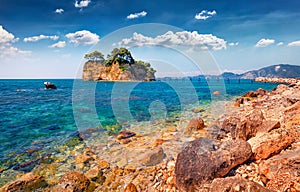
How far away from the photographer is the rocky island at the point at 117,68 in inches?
2827

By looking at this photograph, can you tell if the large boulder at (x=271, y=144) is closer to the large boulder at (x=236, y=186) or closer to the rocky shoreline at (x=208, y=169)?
the rocky shoreline at (x=208, y=169)

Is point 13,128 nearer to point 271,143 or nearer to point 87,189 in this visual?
point 87,189

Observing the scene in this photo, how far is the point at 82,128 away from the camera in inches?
397

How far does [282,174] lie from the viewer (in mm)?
3004

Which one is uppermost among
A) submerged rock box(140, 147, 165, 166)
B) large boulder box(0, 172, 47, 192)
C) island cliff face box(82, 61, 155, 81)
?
island cliff face box(82, 61, 155, 81)

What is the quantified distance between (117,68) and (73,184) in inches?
2820

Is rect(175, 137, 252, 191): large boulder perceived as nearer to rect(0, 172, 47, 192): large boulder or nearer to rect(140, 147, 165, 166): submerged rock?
rect(140, 147, 165, 166): submerged rock

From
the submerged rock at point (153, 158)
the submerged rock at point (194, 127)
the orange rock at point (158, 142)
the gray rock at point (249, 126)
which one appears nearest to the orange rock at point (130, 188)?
the submerged rock at point (153, 158)

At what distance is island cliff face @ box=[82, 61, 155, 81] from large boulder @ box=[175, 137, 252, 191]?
2730 inches

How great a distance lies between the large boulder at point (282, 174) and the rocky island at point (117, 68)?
69.4 metres

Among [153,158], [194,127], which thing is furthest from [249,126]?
[194,127]

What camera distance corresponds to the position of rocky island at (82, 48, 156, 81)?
71812mm

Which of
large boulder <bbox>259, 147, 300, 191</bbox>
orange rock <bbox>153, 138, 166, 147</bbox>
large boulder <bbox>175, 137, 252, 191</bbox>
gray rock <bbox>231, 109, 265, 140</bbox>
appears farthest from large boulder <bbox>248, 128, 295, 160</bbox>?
orange rock <bbox>153, 138, 166, 147</bbox>

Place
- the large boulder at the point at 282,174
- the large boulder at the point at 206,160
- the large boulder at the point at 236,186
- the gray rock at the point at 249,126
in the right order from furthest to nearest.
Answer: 1. the gray rock at the point at 249,126
2. the large boulder at the point at 206,160
3. the large boulder at the point at 282,174
4. the large boulder at the point at 236,186
